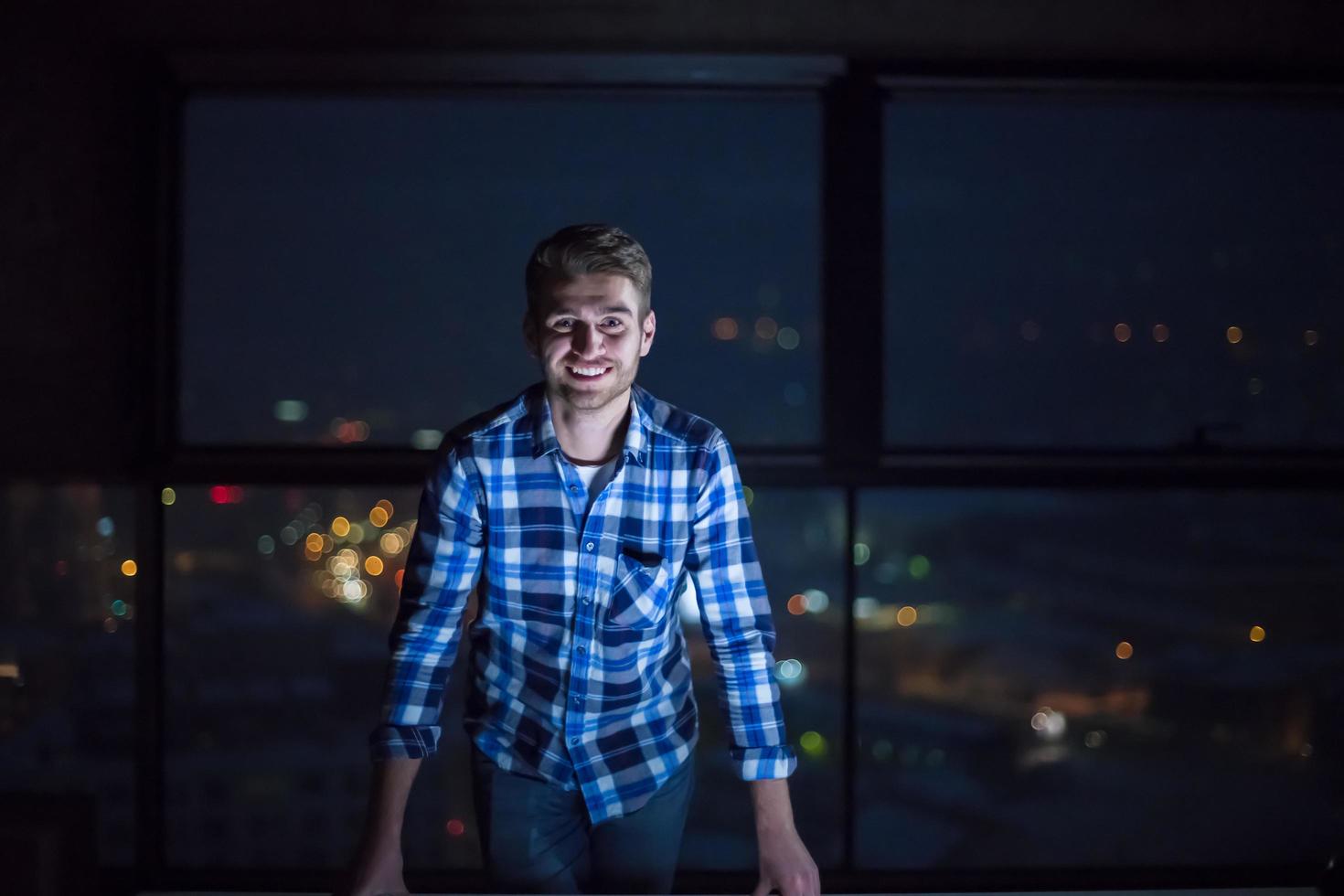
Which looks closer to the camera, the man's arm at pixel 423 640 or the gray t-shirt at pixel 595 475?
the man's arm at pixel 423 640

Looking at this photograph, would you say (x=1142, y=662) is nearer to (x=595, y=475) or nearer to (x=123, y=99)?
(x=595, y=475)

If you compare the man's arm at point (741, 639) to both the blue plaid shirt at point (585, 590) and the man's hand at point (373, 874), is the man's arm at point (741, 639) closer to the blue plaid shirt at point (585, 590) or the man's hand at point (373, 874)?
the blue plaid shirt at point (585, 590)

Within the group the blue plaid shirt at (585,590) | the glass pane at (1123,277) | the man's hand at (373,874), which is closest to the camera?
the man's hand at (373,874)

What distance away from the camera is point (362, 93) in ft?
6.82

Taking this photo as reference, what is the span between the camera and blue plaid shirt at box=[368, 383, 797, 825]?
1.23 meters

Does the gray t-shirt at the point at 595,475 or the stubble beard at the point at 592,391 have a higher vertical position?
the stubble beard at the point at 592,391

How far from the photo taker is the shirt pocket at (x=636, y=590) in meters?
1.27

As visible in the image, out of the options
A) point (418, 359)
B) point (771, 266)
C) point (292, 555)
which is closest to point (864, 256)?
point (771, 266)

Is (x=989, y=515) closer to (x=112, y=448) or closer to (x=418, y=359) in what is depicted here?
(x=418, y=359)

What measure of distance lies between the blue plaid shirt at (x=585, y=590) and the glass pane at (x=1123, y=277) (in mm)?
1007

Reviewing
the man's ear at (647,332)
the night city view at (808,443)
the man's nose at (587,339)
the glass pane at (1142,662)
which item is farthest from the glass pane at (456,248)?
the man's nose at (587,339)

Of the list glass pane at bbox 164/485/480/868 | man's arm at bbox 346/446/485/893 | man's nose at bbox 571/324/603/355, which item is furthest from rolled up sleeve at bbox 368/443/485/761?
glass pane at bbox 164/485/480/868

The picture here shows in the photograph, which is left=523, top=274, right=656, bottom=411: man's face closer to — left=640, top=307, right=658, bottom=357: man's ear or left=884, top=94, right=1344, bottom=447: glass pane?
left=640, top=307, right=658, bottom=357: man's ear

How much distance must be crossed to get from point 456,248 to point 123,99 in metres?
0.89
